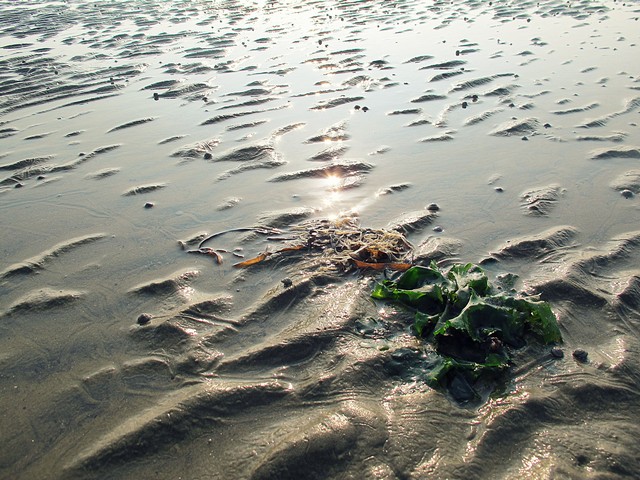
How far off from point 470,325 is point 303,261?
1.31 meters

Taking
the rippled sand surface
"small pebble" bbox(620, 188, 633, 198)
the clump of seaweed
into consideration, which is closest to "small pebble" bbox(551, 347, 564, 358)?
the rippled sand surface

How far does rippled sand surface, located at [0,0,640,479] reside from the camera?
2.36 metres

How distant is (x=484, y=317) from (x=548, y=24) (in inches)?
423

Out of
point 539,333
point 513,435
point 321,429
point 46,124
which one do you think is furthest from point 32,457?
point 46,124

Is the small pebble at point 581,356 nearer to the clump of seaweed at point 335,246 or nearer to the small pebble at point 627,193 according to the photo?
the clump of seaweed at point 335,246

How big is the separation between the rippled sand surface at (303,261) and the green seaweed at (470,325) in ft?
0.32

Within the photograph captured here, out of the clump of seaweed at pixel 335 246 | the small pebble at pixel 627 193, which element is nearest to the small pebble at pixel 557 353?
the clump of seaweed at pixel 335 246

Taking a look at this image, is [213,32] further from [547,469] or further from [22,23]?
[547,469]

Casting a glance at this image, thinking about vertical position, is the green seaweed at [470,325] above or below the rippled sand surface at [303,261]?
above

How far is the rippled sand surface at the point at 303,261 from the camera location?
2359 mm

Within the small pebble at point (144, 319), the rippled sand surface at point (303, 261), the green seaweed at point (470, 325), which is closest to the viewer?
the rippled sand surface at point (303, 261)

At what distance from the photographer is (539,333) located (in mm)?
2859

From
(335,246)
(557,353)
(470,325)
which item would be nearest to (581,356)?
(557,353)

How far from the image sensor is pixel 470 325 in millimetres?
2883
